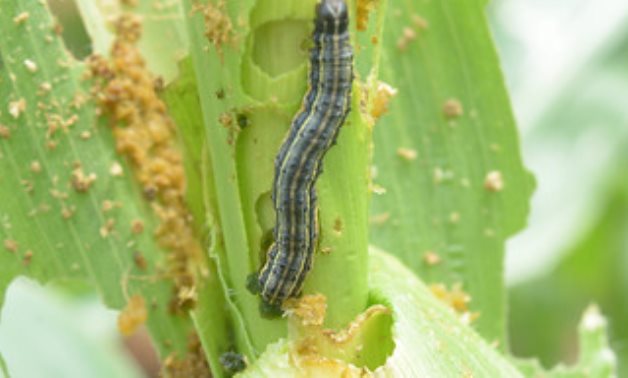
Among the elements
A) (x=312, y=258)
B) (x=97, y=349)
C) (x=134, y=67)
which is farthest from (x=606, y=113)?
(x=312, y=258)

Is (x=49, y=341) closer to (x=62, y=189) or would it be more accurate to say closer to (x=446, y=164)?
(x=62, y=189)

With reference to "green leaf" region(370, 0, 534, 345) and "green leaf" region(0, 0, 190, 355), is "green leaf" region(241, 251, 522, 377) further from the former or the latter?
"green leaf" region(370, 0, 534, 345)

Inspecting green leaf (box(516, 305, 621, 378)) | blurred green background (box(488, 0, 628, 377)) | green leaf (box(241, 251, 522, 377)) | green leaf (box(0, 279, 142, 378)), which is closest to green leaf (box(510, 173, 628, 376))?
blurred green background (box(488, 0, 628, 377))

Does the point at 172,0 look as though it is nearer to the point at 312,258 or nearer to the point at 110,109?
the point at 110,109

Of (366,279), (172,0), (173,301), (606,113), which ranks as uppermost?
(172,0)

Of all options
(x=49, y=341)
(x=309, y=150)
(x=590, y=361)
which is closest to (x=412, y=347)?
(x=309, y=150)

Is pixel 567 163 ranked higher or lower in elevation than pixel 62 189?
lower
